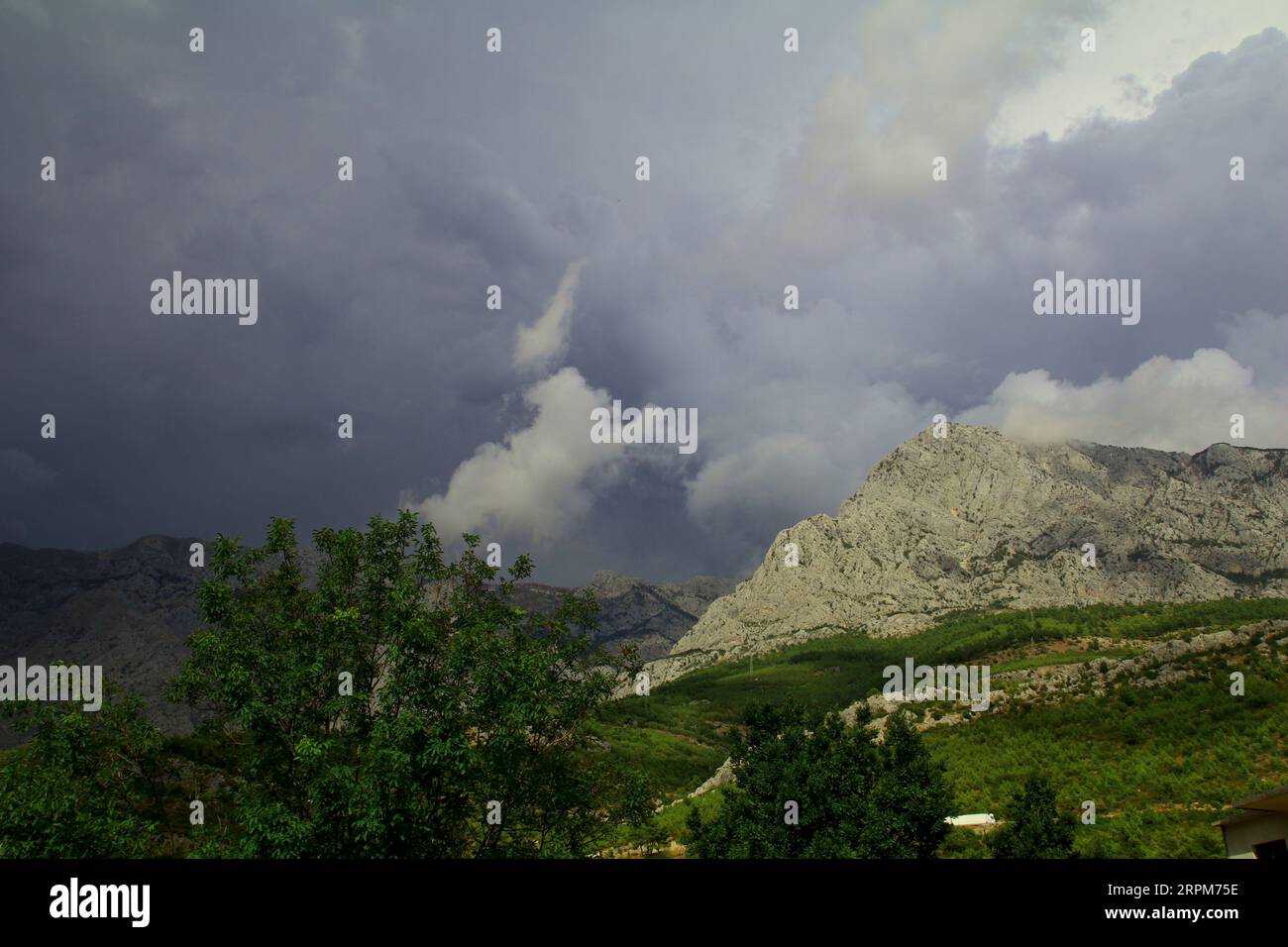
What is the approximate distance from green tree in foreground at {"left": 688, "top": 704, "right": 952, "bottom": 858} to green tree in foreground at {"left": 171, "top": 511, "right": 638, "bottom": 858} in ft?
59.8

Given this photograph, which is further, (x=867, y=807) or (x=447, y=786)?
(x=867, y=807)

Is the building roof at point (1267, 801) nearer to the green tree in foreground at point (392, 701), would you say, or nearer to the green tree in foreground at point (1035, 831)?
the green tree in foreground at point (1035, 831)

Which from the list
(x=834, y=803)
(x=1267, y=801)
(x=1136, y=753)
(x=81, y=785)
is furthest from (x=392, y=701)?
(x=1136, y=753)

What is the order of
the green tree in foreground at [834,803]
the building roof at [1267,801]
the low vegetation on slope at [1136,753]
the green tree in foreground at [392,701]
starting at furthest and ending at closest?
the low vegetation on slope at [1136,753], the green tree in foreground at [834,803], the building roof at [1267,801], the green tree in foreground at [392,701]

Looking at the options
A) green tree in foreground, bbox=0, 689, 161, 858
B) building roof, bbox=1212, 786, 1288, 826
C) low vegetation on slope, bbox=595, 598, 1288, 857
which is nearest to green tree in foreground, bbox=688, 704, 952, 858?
low vegetation on slope, bbox=595, 598, 1288, 857

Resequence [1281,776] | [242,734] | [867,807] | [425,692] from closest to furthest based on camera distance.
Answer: [425,692], [242,734], [867,807], [1281,776]

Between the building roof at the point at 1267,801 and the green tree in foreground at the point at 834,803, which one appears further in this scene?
the green tree in foreground at the point at 834,803

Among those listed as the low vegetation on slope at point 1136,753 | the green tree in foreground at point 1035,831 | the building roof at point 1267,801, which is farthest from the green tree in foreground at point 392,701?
the building roof at point 1267,801

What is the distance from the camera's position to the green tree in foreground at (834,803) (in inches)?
1594

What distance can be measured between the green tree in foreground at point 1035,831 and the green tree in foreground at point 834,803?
4.11 m
